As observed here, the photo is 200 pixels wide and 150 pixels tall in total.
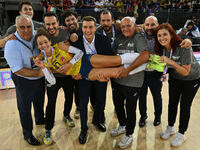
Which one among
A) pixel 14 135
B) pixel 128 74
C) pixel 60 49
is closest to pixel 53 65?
pixel 60 49

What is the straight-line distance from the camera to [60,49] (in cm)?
171

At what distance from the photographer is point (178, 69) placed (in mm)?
1554

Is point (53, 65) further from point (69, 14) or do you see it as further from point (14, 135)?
point (14, 135)

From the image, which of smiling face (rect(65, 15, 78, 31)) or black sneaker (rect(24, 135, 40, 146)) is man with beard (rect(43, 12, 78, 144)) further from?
smiling face (rect(65, 15, 78, 31))

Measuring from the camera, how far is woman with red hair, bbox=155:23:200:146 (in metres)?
1.56

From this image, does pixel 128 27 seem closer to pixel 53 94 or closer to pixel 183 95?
pixel 183 95

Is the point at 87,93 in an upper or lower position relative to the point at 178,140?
upper

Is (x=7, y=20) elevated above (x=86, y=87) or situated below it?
above

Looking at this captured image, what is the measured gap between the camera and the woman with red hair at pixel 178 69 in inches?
61.5

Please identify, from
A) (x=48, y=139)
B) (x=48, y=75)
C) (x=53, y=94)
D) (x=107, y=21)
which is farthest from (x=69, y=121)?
(x=107, y=21)

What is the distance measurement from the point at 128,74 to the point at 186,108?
800 millimetres

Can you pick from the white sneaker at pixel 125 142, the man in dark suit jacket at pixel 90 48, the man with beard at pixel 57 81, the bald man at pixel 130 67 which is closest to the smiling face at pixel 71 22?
the man with beard at pixel 57 81

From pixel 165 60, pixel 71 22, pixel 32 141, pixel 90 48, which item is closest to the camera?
pixel 165 60

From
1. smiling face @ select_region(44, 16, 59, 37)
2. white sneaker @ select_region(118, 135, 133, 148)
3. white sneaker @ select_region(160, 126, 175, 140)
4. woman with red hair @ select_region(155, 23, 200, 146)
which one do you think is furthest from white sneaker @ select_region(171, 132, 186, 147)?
smiling face @ select_region(44, 16, 59, 37)
